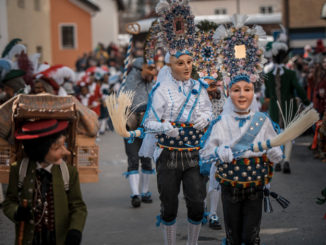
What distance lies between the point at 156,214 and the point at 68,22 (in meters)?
33.8

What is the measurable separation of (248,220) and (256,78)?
129cm

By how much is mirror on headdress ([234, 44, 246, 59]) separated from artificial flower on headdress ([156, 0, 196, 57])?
75cm

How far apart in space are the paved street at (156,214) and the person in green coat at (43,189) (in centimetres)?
251

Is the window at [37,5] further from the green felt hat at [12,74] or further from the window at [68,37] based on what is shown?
the green felt hat at [12,74]

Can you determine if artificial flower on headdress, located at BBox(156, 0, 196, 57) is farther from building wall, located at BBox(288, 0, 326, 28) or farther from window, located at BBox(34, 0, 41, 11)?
window, located at BBox(34, 0, 41, 11)

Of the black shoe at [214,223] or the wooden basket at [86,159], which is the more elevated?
the wooden basket at [86,159]

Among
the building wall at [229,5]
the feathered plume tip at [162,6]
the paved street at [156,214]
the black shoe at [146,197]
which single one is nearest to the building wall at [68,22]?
the building wall at [229,5]

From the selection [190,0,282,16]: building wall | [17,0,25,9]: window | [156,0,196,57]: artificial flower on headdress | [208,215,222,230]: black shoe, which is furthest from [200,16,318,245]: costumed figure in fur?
[190,0,282,16]: building wall

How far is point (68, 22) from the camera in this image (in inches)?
1569

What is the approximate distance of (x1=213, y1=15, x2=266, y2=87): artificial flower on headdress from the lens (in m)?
5.20

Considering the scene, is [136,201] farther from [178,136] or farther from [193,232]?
[178,136]

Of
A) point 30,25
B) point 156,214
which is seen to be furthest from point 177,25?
point 30,25

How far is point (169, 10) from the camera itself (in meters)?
6.06

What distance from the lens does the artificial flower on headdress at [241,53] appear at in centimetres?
520
